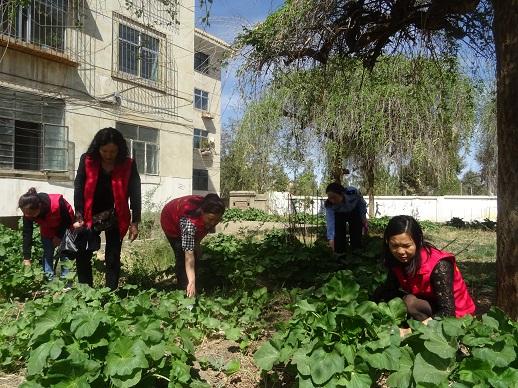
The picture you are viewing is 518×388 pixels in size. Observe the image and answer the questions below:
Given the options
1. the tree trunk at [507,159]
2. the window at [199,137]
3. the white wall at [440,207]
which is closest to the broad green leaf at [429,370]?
the tree trunk at [507,159]

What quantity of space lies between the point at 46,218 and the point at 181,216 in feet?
5.84

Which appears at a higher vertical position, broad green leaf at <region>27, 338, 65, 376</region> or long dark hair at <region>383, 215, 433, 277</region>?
long dark hair at <region>383, 215, 433, 277</region>

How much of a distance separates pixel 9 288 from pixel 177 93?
11732 mm

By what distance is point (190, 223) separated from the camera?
426cm

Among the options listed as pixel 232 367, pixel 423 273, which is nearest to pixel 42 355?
pixel 232 367

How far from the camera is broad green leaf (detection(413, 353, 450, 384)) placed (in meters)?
2.00

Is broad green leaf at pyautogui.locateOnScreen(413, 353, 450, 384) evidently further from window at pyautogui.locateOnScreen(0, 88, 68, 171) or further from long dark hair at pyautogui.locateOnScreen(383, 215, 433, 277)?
window at pyautogui.locateOnScreen(0, 88, 68, 171)

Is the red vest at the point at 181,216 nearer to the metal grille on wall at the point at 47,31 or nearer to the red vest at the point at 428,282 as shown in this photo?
the red vest at the point at 428,282

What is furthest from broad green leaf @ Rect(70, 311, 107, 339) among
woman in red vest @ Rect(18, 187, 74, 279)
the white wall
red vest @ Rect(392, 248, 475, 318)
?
the white wall

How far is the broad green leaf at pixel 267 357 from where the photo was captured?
2.38 m

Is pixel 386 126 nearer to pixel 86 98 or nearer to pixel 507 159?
pixel 86 98

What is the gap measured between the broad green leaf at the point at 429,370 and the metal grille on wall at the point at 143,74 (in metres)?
12.3

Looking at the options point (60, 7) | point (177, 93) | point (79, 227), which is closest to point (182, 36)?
point (177, 93)

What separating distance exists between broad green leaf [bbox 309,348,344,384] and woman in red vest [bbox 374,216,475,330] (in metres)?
0.84
